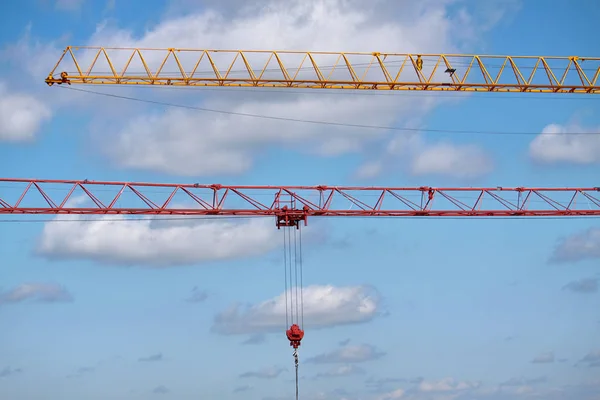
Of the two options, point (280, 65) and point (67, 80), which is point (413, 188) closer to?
point (280, 65)

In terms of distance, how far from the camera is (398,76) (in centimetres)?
12344

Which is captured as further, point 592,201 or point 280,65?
point 592,201

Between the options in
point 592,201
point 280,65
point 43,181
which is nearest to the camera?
point 43,181

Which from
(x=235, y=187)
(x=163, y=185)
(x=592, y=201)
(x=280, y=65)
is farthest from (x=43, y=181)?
(x=592, y=201)

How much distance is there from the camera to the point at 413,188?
120 meters

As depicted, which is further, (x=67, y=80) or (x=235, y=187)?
(x=67, y=80)

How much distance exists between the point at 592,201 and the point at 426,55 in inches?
1053

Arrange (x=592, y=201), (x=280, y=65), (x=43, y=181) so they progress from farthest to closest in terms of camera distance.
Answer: (x=592, y=201)
(x=280, y=65)
(x=43, y=181)

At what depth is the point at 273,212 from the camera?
11344 cm

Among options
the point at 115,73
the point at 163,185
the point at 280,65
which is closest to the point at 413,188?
the point at 280,65

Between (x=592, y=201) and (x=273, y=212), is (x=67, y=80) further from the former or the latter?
(x=592, y=201)

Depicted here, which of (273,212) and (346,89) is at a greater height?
(346,89)

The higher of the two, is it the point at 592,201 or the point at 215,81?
the point at 215,81

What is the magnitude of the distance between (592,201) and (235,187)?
43.7m
